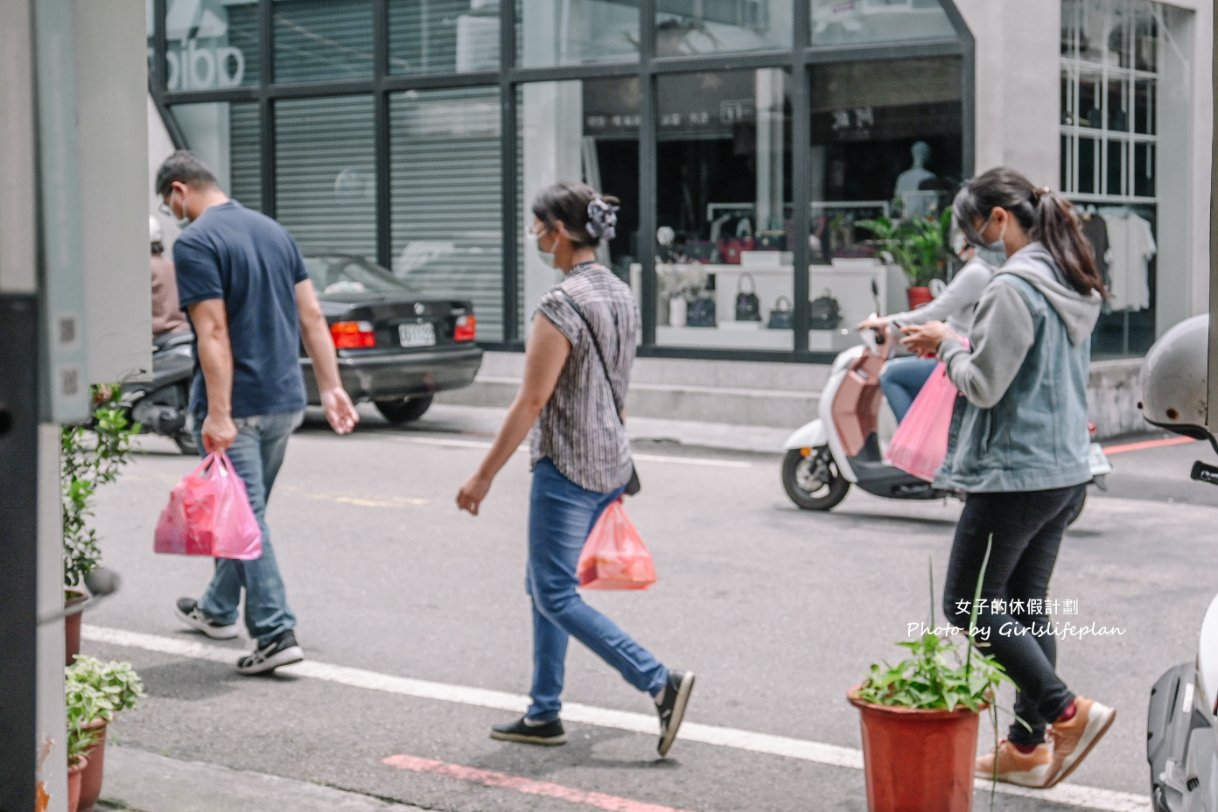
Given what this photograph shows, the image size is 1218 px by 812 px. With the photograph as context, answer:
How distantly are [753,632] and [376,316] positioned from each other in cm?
774

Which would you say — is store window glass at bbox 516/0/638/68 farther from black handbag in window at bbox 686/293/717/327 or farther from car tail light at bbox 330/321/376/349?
car tail light at bbox 330/321/376/349

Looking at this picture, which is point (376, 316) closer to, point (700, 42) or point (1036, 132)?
point (700, 42)

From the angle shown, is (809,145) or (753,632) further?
(809,145)

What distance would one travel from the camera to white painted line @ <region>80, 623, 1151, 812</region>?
506 cm

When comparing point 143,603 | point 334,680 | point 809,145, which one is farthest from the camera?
point 809,145

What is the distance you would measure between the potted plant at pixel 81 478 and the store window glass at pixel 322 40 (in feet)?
42.8

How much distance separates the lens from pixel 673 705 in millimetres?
5352

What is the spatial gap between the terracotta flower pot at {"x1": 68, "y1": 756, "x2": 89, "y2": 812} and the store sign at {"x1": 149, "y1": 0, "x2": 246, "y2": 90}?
1610 centimetres

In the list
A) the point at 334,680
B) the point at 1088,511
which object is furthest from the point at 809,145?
the point at 334,680

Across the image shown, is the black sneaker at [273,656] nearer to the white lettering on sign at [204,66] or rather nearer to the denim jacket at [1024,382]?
the denim jacket at [1024,382]

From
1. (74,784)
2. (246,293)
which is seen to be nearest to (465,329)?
(246,293)

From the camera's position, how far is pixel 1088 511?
10398mm

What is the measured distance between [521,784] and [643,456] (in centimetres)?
815

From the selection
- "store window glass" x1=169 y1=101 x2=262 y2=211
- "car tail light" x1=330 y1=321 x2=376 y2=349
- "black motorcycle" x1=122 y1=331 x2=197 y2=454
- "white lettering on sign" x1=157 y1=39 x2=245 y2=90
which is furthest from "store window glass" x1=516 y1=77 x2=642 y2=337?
"black motorcycle" x1=122 y1=331 x2=197 y2=454
